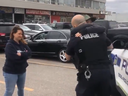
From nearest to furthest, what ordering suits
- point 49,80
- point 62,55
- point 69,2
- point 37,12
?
1. point 49,80
2. point 62,55
3. point 37,12
4. point 69,2

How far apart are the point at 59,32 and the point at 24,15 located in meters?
29.8

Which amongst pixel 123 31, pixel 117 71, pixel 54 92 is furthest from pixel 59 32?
pixel 117 71

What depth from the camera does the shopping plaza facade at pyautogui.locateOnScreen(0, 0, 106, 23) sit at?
35.5 meters

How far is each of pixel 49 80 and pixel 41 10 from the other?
36.3m

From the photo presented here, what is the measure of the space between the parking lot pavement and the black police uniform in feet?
7.88

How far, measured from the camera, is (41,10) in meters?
41.9

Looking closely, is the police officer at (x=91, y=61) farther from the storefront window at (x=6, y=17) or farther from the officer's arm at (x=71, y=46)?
the storefront window at (x=6, y=17)

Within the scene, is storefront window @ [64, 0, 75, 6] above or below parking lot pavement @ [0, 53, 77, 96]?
above

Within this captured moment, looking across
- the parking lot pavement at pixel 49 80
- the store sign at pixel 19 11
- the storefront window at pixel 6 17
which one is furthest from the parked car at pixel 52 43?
the store sign at pixel 19 11

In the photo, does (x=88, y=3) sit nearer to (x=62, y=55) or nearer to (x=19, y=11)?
(x=19, y=11)

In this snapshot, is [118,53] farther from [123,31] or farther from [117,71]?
[123,31]

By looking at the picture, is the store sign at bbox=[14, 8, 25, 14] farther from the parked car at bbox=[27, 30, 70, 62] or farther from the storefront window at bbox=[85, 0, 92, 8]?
the parked car at bbox=[27, 30, 70, 62]

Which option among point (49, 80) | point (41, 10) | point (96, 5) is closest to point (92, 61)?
point (49, 80)

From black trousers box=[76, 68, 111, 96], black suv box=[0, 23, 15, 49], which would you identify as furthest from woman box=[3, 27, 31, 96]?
black suv box=[0, 23, 15, 49]
